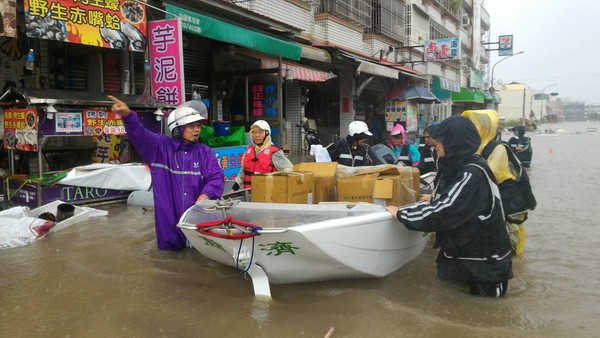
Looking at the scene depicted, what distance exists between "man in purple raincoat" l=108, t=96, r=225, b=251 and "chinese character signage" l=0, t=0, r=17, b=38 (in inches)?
98.3

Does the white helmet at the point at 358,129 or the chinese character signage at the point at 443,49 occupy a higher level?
the chinese character signage at the point at 443,49

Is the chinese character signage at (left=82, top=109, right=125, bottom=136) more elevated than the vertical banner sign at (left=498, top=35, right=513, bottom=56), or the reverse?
the vertical banner sign at (left=498, top=35, right=513, bottom=56)

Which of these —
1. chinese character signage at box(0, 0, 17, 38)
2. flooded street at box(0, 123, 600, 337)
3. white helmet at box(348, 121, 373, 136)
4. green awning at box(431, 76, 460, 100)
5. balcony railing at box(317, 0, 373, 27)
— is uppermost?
balcony railing at box(317, 0, 373, 27)

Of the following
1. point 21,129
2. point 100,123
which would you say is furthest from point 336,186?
point 21,129

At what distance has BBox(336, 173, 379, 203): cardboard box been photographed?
Answer: 431cm

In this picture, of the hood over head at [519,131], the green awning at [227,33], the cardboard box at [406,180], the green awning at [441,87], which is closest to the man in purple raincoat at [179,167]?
the cardboard box at [406,180]

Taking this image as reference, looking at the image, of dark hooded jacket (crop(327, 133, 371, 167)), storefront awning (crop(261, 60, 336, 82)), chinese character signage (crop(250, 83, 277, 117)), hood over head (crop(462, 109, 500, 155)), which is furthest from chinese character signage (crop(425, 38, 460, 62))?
hood over head (crop(462, 109, 500, 155))

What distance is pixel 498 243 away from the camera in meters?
3.63

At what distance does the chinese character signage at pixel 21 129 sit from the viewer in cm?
664

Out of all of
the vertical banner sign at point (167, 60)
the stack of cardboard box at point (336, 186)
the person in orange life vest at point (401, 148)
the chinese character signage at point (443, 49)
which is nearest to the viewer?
the stack of cardboard box at point (336, 186)

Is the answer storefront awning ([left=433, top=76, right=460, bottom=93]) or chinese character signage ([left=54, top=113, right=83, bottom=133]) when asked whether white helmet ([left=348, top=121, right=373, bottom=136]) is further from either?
storefront awning ([left=433, top=76, right=460, bottom=93])

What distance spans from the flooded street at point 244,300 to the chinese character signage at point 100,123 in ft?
6.40

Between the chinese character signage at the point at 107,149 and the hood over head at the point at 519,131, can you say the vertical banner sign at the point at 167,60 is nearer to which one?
the chinese character signage at the point at 107,149

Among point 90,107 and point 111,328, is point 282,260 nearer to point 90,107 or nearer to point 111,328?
point 111,328
